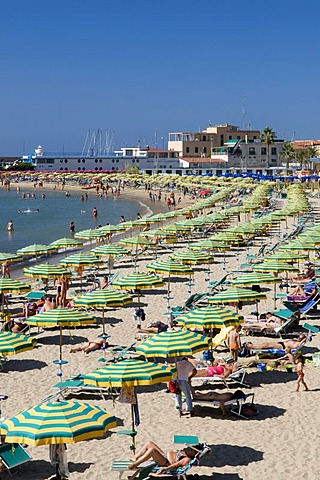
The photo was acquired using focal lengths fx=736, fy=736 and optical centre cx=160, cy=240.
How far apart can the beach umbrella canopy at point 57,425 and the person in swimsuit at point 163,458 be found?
0.55 m

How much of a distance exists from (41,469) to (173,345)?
261cm

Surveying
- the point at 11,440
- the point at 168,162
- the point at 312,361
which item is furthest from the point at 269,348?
the point at 168,162

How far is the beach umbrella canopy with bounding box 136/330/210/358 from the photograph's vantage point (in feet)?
33.7

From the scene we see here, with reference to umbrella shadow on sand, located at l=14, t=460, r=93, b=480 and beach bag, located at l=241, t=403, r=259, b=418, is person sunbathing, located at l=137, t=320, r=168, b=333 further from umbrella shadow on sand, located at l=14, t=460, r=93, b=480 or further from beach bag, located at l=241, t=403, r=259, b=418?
umbrella shadow on sand, located at l=14, t=460, r=93, b=480

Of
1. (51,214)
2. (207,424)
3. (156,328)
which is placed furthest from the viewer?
(51,214)

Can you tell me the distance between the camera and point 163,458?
8172 mm

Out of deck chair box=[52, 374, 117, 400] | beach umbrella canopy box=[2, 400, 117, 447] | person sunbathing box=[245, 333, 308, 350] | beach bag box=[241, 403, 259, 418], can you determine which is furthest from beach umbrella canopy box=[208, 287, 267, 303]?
beach umbrella canopy box=[2, 400, 117, 447]

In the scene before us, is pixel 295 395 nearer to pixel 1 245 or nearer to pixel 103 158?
pixel 1 245

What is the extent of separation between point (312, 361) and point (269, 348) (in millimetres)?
763

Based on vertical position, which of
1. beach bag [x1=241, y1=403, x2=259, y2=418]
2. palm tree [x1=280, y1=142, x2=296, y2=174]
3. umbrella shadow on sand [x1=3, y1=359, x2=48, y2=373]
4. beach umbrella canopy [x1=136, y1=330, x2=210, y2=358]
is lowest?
umbrella shadow on sand [x1=3, y1=359, x2=48, y2=373]

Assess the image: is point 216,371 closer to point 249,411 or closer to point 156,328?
point 249,411

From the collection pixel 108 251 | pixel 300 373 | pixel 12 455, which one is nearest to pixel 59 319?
pixel 300 373

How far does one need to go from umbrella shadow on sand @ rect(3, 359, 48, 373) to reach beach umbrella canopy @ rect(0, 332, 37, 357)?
54.9 inches

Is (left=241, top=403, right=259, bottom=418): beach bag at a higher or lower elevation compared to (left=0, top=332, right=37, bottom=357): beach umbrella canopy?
lower
